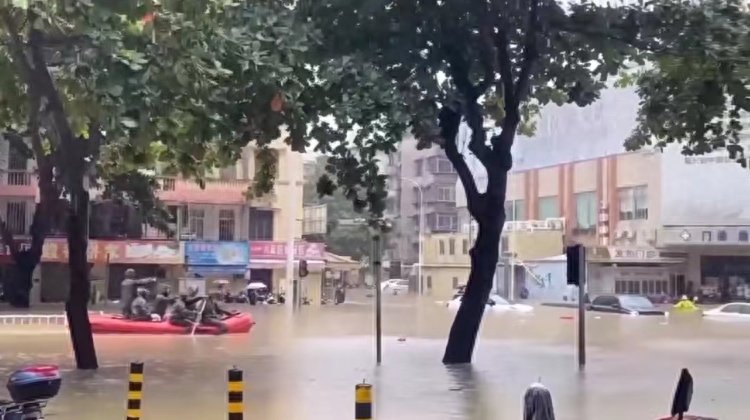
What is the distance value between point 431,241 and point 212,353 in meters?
59.7

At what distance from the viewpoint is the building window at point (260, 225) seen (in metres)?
57.2

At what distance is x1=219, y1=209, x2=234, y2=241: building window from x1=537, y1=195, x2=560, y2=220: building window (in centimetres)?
2341

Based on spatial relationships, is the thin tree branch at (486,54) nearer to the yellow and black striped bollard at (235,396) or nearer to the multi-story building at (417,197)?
the yellow and black striped bollard at (235,396)

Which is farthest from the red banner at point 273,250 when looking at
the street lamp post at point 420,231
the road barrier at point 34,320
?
the road barrier at point 34,320

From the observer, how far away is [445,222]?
8600 cm

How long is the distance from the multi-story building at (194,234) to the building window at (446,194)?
27992 millimetres

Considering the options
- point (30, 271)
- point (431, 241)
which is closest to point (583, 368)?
point (30, 271)

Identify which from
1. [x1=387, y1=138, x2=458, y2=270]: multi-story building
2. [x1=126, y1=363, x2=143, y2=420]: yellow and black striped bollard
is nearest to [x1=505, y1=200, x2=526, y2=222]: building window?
[x1=387, y1=138, x2=458, y2=270]: multi-story building

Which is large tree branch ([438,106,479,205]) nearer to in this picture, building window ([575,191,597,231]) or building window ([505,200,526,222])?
building window ([575,191,597,231])

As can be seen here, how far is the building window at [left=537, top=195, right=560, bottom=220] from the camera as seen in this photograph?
6988 cm

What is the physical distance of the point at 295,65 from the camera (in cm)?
1456

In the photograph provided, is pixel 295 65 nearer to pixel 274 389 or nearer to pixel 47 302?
pixel 274 389

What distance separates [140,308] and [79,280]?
12.1 meters

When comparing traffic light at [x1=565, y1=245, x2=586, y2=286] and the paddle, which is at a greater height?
traffic light at [x1=565, y1=245, x2=586, y2=286]
